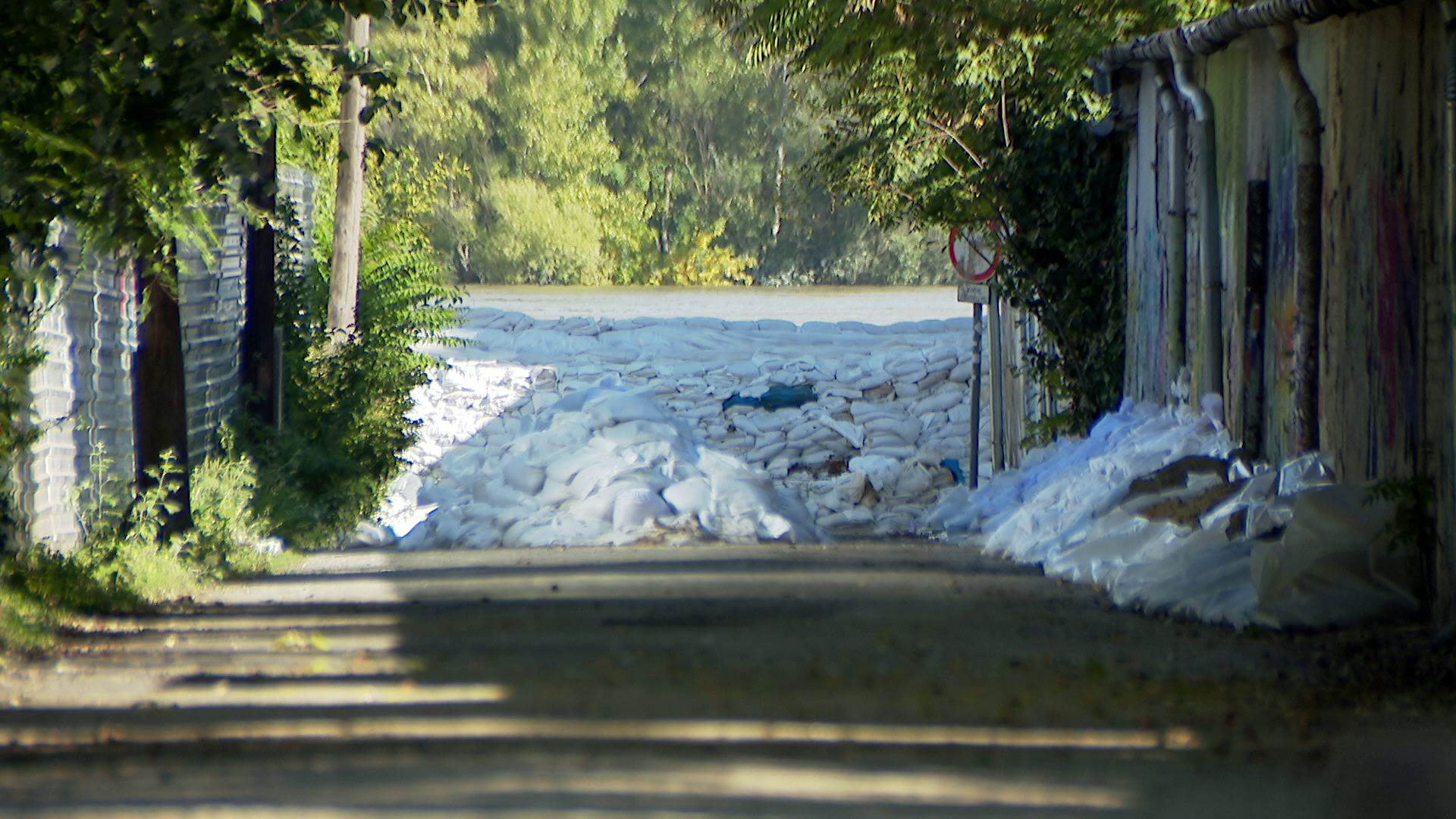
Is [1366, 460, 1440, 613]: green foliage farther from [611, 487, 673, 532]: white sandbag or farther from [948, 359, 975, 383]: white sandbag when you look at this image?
[948, 359, 975, 383]: white sandbag

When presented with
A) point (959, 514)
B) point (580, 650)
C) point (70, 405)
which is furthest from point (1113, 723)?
point (959, 514)

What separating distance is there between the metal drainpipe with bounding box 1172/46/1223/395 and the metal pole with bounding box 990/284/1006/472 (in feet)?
19.0

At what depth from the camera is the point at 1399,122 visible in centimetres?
506

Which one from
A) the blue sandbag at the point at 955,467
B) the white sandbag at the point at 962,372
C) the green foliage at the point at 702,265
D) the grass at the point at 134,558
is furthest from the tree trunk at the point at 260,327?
the green foliage at the point at 702,265

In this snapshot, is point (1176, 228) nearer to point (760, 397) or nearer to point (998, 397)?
point (998, 397)

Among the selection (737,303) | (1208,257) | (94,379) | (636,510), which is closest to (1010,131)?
(1208,257)

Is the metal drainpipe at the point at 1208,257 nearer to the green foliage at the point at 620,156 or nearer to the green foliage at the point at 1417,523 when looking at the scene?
the green foliage at the point at 1417,523

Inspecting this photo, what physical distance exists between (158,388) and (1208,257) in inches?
195

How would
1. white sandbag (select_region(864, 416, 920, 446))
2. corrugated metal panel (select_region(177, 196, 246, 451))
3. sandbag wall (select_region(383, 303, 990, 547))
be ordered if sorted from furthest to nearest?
white sandbag (select_region(864, 416, 920, 446))
sandbag wall (select_region(383, 303, 990, 547))
corrugated metal panel (select_region(177, 196, 246, 451))

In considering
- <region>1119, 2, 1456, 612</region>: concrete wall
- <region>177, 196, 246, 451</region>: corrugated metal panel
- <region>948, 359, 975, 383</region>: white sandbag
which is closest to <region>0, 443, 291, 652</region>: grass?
<region>177, 196, 246, 451</region>: corrugated metal panel

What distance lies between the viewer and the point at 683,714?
344 cm

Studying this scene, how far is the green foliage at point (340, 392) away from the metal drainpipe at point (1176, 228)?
16.2 feet

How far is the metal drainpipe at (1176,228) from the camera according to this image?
25.7 ft

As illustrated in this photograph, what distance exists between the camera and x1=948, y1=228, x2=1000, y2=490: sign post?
40.6 feet
